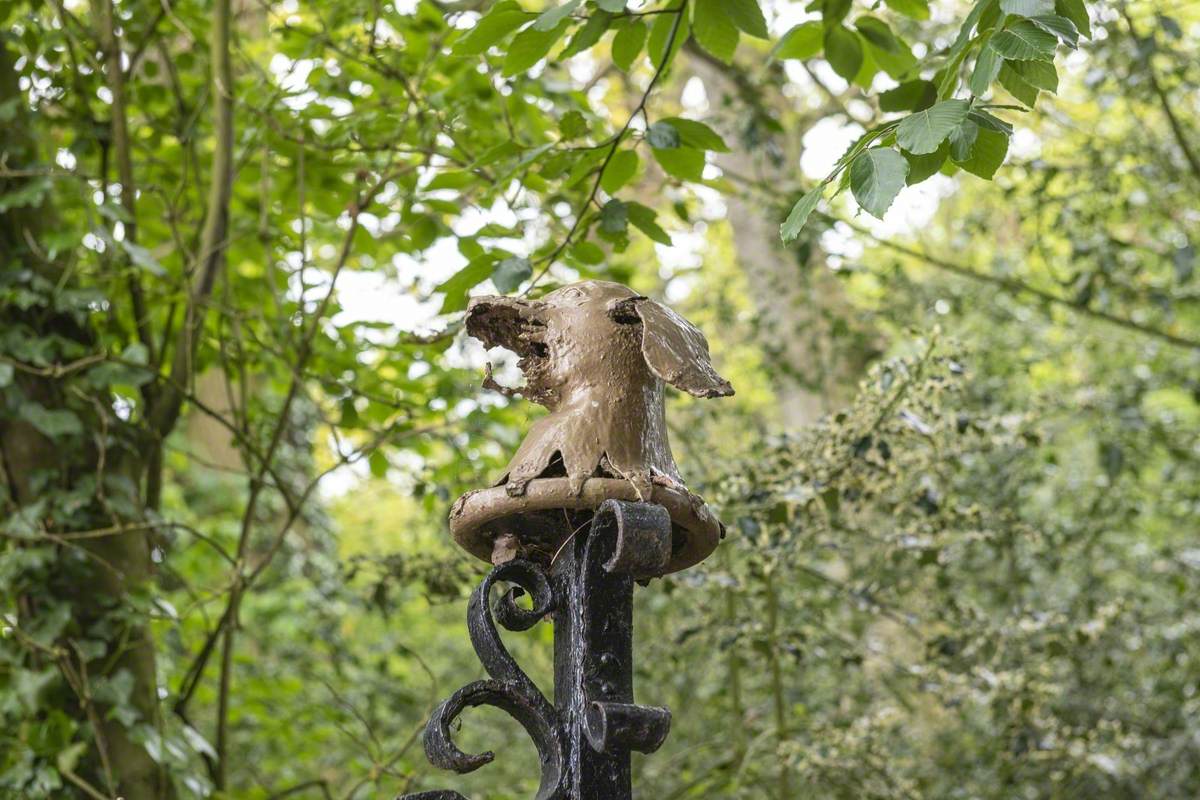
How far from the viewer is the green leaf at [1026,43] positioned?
55.8 inches

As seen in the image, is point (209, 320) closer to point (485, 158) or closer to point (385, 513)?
point (485, 158)

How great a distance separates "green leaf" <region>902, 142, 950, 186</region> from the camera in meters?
1.50

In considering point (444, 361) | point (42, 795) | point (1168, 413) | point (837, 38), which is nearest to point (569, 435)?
point (837, 38)

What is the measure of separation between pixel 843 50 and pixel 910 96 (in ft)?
0.63

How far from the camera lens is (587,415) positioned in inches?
60.5

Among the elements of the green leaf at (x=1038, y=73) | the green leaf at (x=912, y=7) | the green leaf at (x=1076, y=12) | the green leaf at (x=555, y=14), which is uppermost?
the green leaf at (x=912, y=7)

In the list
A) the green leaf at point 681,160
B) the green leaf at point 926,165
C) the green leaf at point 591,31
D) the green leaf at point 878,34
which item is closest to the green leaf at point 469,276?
the green leaf at point 681,160

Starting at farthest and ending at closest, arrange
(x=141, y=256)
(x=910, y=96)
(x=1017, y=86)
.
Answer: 1. (x=141, y=256)
2. (x=910, y=96)
3. (x=1017, y=86)

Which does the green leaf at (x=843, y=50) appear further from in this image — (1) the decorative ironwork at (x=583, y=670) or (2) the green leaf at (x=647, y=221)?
(1) the decorative ironwork at (x=583, y=670)

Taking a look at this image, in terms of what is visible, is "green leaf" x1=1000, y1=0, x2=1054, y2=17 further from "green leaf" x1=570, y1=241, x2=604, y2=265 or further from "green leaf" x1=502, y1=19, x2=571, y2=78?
"green leaf" x1=570, y1=241, x2=604, y2=265

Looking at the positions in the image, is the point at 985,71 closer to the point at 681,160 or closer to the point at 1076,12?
the point at 1076,12

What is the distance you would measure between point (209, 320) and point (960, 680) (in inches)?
101

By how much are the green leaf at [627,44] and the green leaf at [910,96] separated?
1.41 ft

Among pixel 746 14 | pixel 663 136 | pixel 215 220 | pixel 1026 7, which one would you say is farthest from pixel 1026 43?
pixel 215 220
